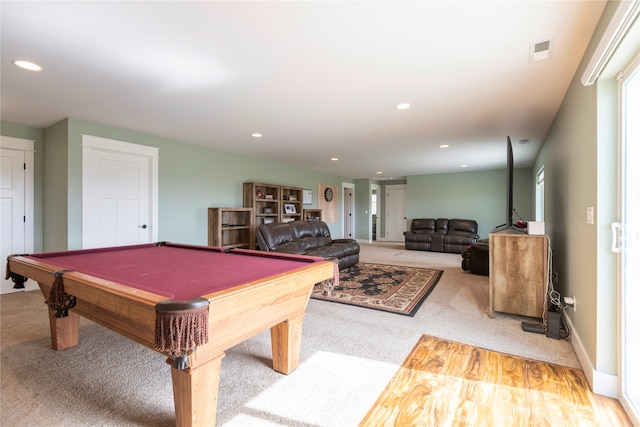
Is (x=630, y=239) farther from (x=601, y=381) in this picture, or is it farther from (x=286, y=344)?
(x=286, y=344)

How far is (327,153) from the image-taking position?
5652 millimetres

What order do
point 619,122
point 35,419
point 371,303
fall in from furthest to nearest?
point 371,303 → point 619,122 → point 35,419

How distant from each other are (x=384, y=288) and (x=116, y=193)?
3923 mm

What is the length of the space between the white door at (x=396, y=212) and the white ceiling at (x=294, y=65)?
5.87 metres

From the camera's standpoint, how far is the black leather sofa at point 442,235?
7.23m

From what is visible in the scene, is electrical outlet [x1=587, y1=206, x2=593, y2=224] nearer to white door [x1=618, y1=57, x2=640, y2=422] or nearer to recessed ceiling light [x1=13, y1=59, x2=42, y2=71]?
white door [x1=618, y1=57, x2=640, y2=422]

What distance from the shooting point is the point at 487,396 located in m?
1.66

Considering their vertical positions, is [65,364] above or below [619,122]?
below

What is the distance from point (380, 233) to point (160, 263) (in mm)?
8957

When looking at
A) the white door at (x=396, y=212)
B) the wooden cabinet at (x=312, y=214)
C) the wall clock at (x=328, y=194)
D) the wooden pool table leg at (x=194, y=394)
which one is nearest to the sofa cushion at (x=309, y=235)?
the wooden cabinet at (x=312, y=214)

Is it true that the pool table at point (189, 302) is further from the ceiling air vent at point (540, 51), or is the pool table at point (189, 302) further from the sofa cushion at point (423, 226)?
the sofa cushion at point (423, 226)

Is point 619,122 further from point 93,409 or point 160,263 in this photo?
point 93,409

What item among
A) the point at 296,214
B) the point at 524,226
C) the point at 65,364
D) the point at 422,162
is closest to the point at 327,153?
the point at 296,214

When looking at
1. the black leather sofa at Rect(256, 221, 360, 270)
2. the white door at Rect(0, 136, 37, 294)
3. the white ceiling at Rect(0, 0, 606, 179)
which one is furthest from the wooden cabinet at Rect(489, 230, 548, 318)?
the white door at Rect(0, 136, 37, 294)
